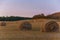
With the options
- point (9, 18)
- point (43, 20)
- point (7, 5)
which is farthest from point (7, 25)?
point (43, 20)

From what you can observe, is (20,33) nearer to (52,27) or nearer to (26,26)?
(26,26)

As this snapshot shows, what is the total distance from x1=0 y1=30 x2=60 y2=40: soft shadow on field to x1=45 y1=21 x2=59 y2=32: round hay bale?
0.04m

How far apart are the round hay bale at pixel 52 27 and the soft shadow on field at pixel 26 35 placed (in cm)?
4

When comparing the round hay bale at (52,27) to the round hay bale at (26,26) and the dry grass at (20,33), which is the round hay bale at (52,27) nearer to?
the dry grass at (20,33)

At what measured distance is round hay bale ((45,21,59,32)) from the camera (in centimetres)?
117

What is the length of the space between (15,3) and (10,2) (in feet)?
0.16

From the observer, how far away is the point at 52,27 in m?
1.18

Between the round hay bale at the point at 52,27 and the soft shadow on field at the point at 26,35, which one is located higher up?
the round hay bale at the point at 52,27

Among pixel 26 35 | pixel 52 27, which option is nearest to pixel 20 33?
pixel 26 35

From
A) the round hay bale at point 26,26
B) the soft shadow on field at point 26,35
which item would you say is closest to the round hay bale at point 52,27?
the soft shadow on field at point 26,35

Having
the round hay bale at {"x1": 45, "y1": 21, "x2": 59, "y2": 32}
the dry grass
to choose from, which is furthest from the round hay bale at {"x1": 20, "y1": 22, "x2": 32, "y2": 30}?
the round hay bale at {"x1": 45, "y1": 21, "x2": 59, "y2": 32}

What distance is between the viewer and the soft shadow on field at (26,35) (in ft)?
3.92

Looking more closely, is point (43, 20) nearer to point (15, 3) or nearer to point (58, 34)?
point (58, 34)

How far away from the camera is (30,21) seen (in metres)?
1.20
